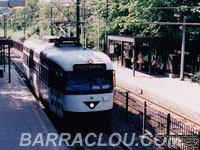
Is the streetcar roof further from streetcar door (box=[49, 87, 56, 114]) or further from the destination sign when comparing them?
streetcar door (box=[49, 87, 56, 114])

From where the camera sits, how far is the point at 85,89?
11500 mm

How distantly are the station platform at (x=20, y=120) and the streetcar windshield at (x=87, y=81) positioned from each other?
5.67 feet

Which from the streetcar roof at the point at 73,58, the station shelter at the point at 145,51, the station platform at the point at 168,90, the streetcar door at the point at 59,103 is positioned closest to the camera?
the streetcar roof at the point at 73,58

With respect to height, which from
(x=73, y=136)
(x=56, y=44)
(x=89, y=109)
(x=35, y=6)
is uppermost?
(x=35, y=6)

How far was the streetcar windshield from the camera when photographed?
11516 millimetres

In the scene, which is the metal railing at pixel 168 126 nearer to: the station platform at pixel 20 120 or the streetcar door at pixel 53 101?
the streetcar door at pixel 53 101

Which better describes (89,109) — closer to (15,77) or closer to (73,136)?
(73,136)

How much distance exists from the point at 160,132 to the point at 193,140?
2127mm

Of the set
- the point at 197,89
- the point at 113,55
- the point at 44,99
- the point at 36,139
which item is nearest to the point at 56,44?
the point at 44,99

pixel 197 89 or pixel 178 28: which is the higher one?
pixel 178 28

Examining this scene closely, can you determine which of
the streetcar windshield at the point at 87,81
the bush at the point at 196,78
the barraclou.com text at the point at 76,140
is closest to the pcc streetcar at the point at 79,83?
the streetcar windshield at the point at 87,81

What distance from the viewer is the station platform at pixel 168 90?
1566 centimetres

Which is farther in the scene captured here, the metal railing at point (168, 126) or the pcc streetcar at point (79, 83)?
the pcc streetcar at point (79, 83)

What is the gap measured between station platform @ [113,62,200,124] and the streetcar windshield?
16.0 feet
